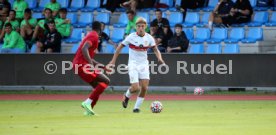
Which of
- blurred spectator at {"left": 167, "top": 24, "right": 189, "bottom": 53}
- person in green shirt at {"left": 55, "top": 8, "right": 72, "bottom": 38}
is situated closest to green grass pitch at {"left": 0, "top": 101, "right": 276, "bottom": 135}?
blurred spectator at {"left": 167, "top": 24, "right": 189, "bottom": 53}

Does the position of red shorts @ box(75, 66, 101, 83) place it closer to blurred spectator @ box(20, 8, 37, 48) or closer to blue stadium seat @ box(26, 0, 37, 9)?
blurred spectator @ box(20, 8, 37, 48)

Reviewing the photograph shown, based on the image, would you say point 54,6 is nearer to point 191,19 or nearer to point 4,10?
point 4,10

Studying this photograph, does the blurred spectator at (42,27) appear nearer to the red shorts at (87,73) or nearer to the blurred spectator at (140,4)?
the blurred spectator at (140,4)

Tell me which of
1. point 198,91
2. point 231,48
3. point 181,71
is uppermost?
point 231,48

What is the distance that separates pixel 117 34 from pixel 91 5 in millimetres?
2333

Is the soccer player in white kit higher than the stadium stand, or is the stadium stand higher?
the soccer player in white kit

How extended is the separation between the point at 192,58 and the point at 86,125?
12564mm

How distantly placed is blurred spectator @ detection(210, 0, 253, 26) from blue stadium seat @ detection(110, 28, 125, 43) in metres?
3.37

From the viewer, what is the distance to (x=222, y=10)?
2880 centimetres

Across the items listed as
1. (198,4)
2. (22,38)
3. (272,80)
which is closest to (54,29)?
(22,38)

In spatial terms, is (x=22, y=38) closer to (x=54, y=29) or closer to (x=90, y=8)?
(x=54, y=29)

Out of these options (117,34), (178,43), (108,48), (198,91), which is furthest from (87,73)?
(117,34)

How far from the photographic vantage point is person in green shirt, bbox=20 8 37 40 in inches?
1168

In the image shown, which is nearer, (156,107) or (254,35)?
(156,107)
